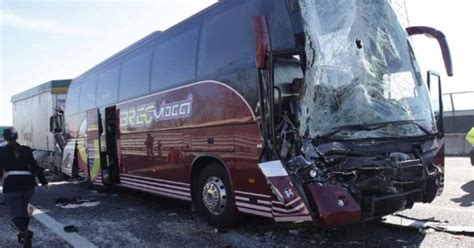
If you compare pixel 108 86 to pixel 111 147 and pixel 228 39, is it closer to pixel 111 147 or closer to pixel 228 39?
pixel 111 147

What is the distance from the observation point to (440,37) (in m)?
6.59

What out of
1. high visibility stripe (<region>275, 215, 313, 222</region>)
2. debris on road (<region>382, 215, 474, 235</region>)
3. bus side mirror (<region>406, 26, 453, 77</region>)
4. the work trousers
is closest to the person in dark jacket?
the work trousers

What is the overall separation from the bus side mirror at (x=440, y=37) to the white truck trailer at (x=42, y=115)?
12.5m

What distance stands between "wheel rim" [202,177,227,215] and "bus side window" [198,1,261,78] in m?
1.62

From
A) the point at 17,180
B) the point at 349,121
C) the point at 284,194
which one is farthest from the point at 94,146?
the point at 349,121

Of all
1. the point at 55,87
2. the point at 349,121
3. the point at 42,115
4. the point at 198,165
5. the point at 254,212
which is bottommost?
the point at 254,212

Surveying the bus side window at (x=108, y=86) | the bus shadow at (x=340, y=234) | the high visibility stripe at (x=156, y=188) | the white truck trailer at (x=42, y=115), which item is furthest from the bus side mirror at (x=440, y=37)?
the white truck trailer at (x=42, y=115)

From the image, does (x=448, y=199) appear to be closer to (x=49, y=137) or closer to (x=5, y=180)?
(x=5, y=180)

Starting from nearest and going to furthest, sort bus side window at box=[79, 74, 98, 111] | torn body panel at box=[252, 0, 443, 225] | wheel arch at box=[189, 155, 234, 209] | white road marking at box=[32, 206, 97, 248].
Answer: torn body panel at box=[252, 0, 443, 225] < white road marking at box=[32, 206, 97, 248] < wheel arch at box=[189, 155, 234, 209] < bus side window at box=[79, 74, 98, 111]

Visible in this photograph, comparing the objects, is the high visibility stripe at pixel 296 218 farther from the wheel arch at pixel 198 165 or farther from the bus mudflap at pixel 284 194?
the wheel arch at pixel 198 165

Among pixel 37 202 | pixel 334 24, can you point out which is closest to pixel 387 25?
pixel 334 24

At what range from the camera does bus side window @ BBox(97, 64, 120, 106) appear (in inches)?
409

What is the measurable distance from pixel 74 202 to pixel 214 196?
4582 mm

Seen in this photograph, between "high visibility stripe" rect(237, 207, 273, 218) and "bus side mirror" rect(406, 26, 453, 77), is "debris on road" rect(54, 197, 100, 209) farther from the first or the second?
"bus side mirror" rect(406, 26, 453, 77)
